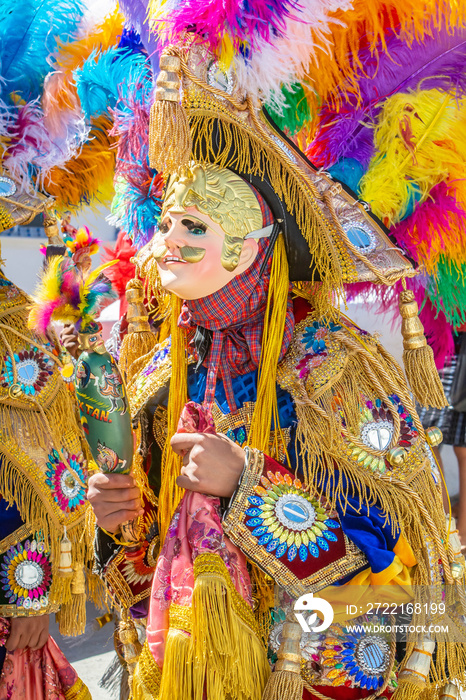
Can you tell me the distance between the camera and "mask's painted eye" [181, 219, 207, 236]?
173cm

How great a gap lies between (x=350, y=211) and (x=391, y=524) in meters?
0.76

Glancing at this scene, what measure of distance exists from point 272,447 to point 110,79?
1.16 m

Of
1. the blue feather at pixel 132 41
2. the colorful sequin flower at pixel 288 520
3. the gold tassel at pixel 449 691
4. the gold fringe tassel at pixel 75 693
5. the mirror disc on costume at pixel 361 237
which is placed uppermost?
the blue feather at pixel 132 41

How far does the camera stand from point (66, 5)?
2.32 meters

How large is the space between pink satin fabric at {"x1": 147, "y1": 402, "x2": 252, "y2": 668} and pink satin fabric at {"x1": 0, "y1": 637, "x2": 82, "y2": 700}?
0.84 meters

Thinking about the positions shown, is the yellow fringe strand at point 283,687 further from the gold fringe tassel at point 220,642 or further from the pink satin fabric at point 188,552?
the pink satin fabric at point 188,552

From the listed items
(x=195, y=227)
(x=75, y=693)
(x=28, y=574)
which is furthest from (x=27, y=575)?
(x=195, y=227)

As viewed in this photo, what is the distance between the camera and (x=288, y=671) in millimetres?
1540

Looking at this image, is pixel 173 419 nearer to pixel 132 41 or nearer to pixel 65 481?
pixel 65 481

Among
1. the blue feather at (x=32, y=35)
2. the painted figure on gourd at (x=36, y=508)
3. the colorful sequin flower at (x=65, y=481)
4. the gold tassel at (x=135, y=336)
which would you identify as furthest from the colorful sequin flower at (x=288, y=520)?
the blue feather at (x=32, y=35)

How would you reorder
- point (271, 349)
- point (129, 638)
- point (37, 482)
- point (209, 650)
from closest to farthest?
point (209, 650), point (271, 349), point (129, 638), point (37, 482)

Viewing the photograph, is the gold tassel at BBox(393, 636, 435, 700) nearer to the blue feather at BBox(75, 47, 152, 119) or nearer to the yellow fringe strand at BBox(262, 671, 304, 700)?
the yellow fringe strand at BBox(262, 671, 304, 700)

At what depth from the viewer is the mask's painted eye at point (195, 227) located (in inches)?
68.0

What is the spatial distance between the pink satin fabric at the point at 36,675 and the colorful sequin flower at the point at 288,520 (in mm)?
1086
